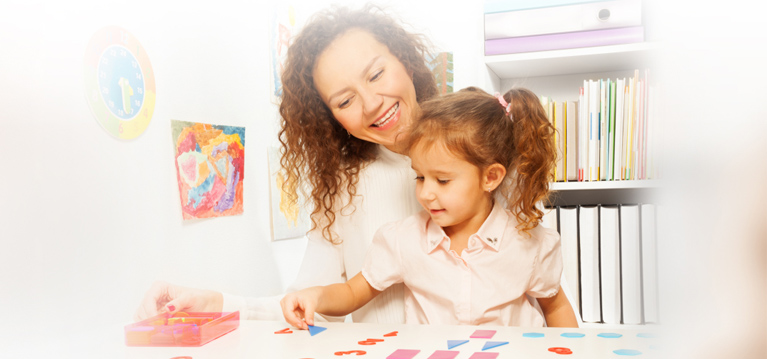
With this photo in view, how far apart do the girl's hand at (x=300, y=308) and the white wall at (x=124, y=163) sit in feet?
0.62

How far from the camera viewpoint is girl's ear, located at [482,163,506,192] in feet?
2.33

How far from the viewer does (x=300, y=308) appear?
0.61 meters

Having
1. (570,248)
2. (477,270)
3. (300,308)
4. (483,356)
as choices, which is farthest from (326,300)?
(570,248)

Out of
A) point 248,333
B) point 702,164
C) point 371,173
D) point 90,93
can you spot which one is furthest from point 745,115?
point 371,173

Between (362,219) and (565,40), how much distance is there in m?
0.41

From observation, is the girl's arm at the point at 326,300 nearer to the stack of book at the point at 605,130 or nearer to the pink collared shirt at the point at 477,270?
the pink collared shirt at the point at 477,270

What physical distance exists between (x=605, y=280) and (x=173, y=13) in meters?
0.75

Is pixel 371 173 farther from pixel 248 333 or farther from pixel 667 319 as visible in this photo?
pixel 667 319

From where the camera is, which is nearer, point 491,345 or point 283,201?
point 491,345

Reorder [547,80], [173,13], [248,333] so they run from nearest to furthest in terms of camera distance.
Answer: [248,333] < [173,13] < [547,80]

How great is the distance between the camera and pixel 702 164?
0.12m

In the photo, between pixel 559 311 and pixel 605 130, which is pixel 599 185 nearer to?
pixel 605 130

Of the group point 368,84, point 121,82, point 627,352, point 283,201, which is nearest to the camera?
point 627,352

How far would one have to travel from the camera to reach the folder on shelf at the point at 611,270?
0.87m
